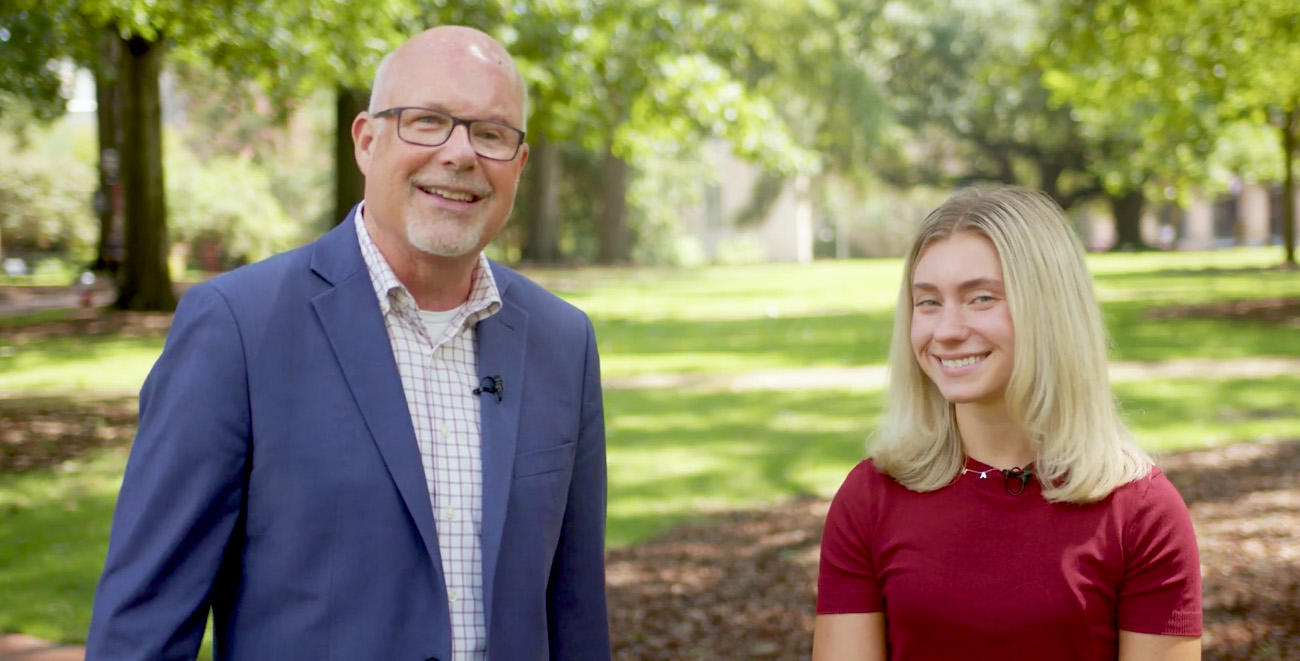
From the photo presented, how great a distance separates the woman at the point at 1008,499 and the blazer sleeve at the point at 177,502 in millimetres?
1114

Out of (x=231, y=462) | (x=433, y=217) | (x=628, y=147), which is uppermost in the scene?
(x=628, y=147)

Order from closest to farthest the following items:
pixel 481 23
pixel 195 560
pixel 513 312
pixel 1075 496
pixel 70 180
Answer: pixel 195 560
pixel 1075 496
pixel 513 312
pixel 481 23
pixel 70 180

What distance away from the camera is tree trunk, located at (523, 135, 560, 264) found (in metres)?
40.1

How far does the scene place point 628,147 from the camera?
15.4m

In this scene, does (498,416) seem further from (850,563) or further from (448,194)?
(850,563)

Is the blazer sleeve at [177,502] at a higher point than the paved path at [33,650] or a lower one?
higher

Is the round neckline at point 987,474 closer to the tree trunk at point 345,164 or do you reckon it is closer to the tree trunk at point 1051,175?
the tree trunk at point 345,164

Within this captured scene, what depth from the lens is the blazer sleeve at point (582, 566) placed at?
282 cm

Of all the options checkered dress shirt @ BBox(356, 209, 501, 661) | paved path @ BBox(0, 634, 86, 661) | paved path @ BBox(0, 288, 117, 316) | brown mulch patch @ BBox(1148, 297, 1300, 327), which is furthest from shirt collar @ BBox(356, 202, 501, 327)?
paved path @ BBox(0, 288, 117, 316)

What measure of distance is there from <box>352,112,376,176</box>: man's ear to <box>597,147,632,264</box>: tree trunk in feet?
134

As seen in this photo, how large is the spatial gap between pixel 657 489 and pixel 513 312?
6.66 m

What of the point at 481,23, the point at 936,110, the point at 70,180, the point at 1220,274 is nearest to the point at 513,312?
the point at 481,23

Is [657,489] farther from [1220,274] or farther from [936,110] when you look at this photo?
[936,110]

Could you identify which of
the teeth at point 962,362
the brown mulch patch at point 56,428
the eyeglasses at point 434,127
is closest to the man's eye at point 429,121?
the eyeglasses at point 434,127
